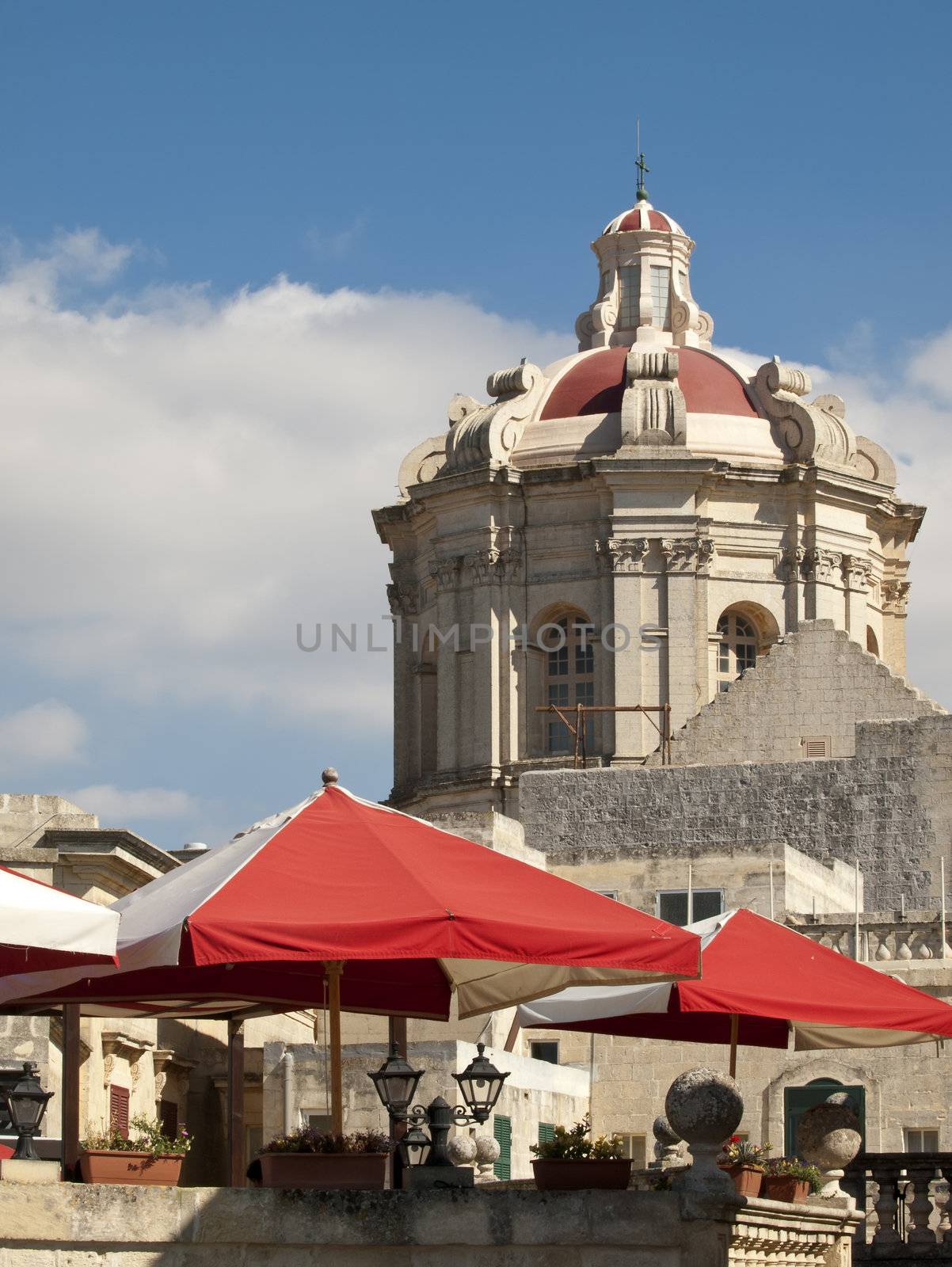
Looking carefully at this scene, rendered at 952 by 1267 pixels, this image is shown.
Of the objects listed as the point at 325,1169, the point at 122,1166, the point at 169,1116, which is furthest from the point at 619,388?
the point at 122,1166

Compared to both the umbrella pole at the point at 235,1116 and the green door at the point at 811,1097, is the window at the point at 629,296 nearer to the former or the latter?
the green door at the point at 811,1097

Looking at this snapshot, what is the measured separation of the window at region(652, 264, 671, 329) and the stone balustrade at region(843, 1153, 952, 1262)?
44.9 m

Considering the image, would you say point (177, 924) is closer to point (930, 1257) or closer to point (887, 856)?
point (930, 1257)

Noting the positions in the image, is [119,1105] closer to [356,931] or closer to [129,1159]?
[129,1159]

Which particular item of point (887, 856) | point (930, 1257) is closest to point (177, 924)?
point (930, 1257)

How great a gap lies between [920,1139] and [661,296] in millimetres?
37227

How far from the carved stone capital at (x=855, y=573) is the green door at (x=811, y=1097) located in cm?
2842

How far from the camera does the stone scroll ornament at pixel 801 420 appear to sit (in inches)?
2328

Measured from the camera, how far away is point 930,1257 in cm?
2072

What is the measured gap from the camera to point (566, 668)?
5866 cm

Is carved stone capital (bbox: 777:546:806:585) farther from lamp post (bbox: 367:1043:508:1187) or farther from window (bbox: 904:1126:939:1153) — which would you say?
lamp post (bbox: 367:1043:508:1187)

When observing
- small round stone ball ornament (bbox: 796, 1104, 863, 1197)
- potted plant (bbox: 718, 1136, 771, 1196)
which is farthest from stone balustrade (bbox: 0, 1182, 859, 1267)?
small round stone ball ornament (bbox: 796, 1104, 863, 1197)

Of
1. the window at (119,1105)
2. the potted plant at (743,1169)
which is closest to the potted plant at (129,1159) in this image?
the potted plant at (743,1169)

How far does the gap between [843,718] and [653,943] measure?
31.4 m
